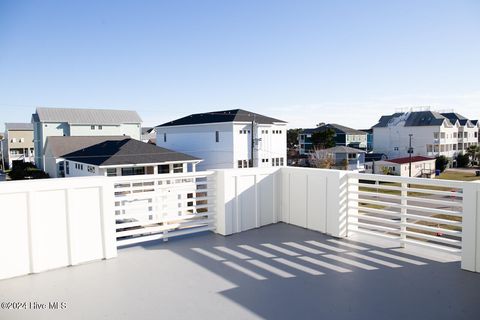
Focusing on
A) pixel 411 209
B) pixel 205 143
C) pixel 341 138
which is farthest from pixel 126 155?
pixel 341 138

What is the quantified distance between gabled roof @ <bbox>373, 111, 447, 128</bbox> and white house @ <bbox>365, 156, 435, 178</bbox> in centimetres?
658

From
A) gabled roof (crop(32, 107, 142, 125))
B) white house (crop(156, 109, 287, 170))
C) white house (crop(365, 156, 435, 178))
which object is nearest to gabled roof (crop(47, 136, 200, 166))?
white house (crop(156, 109, 287, 170))

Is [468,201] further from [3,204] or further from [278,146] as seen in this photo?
[278,146]

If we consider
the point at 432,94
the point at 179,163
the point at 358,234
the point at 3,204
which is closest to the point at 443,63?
the point at 358,234

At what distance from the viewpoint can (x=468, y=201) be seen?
2.89m

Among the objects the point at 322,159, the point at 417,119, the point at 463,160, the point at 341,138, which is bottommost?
the point at 463,160

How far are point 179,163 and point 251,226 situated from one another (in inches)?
593

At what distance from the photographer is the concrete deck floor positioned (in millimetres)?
2209

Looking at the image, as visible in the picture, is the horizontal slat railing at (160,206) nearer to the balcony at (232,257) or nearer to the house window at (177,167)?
the balcony at (232,257)

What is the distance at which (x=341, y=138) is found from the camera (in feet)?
136

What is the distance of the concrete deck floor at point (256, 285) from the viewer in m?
2.21

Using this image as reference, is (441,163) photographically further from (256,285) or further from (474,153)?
(256,285)

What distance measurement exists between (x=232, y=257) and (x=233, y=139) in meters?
18.9

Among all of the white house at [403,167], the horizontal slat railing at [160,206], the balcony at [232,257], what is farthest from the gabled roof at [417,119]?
the horizontal slat railing at [160,206]
